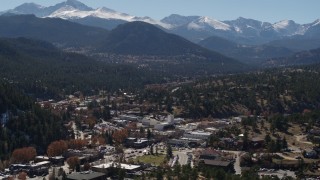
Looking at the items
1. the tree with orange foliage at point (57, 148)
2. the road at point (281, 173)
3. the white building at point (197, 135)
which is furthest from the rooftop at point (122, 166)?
the white building at point (197, 135)

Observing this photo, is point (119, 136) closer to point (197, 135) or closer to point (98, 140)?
point (98, 140)

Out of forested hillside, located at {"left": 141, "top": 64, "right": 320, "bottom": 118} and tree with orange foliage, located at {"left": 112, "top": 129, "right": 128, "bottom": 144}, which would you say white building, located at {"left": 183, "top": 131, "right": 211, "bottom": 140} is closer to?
tree with orange foliage, located at {"left": 112, "top": 129, "right": 128, "bottom": 144}

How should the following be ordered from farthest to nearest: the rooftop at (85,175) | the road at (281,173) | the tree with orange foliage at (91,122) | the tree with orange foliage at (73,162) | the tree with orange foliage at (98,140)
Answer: the tree with orange foliage at (91,122), the tree with orange foliage at (98,140), the tree with orange foliage at (73,162), the road at (281,173), the rooftop at (85,175)

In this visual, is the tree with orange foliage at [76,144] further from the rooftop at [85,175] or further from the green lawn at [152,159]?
the rooftop at [85,175]

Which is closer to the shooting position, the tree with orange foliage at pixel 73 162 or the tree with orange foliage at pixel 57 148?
the tree with orange foliage at pixel 73 162

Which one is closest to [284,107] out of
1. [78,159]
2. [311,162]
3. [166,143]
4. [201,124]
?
[201,124]

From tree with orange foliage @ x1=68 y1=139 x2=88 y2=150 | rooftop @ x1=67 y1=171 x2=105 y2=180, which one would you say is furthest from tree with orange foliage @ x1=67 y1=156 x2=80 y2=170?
tree with orange foliage @ x1=68 y1=139 x2=88 y2=150

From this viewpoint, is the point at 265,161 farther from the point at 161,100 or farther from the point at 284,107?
the point at 161,100
